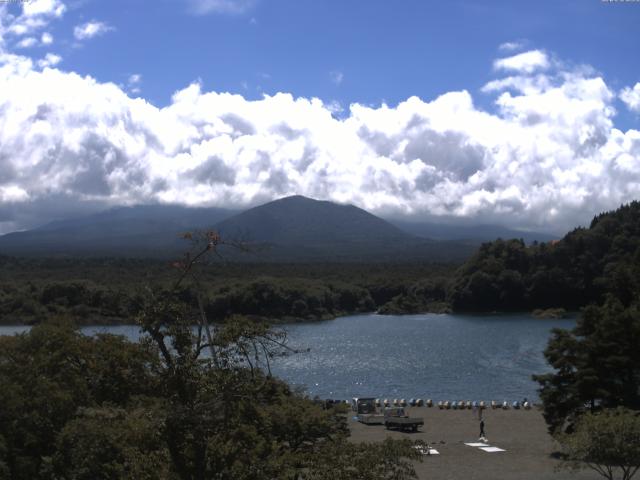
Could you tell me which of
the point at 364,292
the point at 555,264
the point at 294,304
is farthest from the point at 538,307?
the point at 294,304

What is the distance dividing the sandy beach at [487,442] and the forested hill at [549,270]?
192 feet

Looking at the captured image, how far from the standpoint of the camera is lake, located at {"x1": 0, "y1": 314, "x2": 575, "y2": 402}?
137 feet

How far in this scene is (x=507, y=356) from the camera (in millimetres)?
53750

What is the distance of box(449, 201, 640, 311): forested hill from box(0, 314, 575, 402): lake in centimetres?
999

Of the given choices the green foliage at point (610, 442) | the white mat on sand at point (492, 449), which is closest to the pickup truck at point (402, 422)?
the white mat on sand at point (492, 449)

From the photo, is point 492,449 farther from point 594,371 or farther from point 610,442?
point 610,442

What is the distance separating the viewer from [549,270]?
9019 centimetres

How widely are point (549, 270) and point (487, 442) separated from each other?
67.8 m

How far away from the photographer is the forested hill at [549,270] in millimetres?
88812

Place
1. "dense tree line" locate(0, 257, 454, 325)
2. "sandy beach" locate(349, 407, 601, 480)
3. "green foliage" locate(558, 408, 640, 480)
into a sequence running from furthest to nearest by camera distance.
→ "dense tree line" locate(0, 257, 454, 325) < "sandy beach" locate(349, 407, 601, 480) < "green foliage" locate(558, 408, 640, 480)

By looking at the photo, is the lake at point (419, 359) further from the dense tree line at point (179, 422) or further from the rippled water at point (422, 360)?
the dense tree line at point (179, 422)

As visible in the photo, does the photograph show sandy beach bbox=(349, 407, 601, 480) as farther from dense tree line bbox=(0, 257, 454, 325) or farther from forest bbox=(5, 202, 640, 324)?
forest bbox=(5, 202, 640, 324)

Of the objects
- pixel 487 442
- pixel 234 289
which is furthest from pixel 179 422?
pixel 234 289

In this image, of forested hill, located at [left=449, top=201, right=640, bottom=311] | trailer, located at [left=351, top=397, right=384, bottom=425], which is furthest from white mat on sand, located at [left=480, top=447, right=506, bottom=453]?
forested hill, located at [left=449, top=201, right=640, bottom=311]
